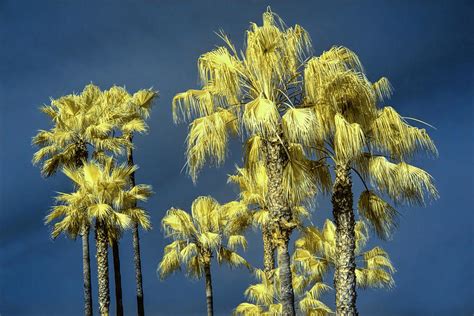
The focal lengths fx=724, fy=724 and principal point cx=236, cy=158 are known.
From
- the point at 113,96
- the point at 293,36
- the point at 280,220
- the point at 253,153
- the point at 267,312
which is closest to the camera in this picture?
the point at 280,220

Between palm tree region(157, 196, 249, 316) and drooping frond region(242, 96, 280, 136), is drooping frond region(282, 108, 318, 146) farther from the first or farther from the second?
palm tree region(157, 196, 249, 316)

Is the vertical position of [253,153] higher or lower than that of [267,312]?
higher

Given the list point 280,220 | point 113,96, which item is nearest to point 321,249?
point 280,220

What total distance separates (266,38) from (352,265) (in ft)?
20.1

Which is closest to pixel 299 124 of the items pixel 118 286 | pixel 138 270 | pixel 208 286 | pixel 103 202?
pixel 103 202

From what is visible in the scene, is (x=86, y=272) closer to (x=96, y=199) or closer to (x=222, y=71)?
(x=96, y=199)

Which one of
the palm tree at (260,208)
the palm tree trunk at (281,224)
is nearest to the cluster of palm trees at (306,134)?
the palm tree trunk at (281,224)

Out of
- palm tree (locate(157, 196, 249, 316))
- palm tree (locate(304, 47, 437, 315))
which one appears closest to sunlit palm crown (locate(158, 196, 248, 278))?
palm tree (locate(157, 196, 249, 316))

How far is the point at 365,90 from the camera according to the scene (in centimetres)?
1880

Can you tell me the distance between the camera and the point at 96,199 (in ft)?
90.5

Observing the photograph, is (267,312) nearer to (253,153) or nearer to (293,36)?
(253,153)

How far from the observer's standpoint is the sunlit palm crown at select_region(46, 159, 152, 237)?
1075 inches

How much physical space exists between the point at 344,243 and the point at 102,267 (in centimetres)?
1226

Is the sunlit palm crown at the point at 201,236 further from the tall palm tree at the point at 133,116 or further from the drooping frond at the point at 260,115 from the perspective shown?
the drooping frond at the point at 260,115
